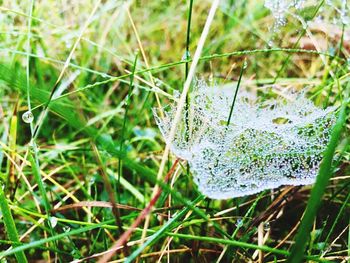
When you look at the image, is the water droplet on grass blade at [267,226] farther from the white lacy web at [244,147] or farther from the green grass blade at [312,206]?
the green grass blade at [312,206]

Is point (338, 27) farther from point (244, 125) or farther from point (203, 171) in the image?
point (203, 171)

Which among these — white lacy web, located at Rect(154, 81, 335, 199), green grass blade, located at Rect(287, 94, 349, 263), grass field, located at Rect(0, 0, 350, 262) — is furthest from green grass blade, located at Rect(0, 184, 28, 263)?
green grass blade, located at Rect(287, 94, 349, 263)

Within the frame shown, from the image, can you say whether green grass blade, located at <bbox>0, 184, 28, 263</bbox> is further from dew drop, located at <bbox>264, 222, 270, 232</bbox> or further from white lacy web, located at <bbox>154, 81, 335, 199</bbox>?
dew drop, located at <bbox>264, 222, 270, 232</bbox>

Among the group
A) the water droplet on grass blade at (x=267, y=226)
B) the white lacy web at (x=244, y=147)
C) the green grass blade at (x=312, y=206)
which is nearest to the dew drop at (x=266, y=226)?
the water droplet on grass blade at (x=267, y=226)

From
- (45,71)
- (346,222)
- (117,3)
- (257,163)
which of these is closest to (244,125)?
(257,163)

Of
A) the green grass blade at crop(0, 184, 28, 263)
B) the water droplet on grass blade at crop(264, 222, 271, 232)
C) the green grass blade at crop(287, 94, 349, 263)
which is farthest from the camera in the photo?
the water droplet on grass blade at crop(264, 222, 271, 232)

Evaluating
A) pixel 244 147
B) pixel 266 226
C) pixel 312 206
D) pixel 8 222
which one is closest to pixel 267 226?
pixel 266 226
